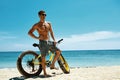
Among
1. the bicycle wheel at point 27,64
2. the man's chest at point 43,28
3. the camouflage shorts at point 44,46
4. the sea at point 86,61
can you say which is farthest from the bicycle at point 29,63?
the sea at point 86,61

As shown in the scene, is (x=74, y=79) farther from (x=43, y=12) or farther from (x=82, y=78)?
(x=43, y=12)

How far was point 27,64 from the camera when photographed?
912cm

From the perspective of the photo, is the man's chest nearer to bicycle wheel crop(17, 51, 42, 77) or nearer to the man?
the man

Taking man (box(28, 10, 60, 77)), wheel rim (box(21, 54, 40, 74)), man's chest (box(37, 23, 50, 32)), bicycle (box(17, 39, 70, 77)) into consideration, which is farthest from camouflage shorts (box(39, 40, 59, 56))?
wheel rim (box(21, 54, 40, 74))

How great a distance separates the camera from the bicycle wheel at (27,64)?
29.6 ft

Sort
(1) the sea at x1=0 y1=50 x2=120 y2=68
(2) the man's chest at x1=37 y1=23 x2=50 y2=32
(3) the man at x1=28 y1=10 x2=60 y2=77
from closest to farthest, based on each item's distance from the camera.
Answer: (3) the man at x1=28 y1=10 x2=60 y2=77, (2) the man's chest at x1=37 y1=23 x2=50 y2=32, (1) the sea at x1=0 y1=50 x2=120 y2=68

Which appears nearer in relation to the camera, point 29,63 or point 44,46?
point 44,46

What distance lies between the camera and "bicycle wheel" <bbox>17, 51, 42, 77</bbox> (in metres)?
9.03

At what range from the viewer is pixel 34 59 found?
30.2 ft

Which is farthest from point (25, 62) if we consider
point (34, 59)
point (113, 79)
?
point (113, 79)

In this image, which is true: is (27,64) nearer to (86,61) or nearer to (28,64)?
(28,64)

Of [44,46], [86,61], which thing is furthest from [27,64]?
[86,61]

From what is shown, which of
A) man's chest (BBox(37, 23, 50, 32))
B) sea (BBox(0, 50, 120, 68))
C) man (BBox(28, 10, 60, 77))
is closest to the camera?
man (BBox(28, 10, 60, 77))

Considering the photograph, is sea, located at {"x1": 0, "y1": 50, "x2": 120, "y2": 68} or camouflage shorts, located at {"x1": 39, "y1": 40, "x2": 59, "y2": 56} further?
sea, located at {"x1": 0, "y1": 50, "x2": 120, "y2": 68}
